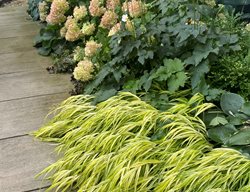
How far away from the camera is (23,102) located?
11.3 ft

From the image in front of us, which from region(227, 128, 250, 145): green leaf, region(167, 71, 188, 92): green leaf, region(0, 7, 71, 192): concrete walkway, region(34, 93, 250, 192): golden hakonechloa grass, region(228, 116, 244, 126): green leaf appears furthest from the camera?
region(167, 71, 188, 92): green leaf

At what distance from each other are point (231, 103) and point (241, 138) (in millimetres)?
369

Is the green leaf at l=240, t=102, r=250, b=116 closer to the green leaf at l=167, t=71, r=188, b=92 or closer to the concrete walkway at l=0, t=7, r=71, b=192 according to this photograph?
the green leaf at l=167, t=71, r=188, b=92

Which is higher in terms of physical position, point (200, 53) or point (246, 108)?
point (200, 53)

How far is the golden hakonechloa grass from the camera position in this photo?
2.12 meters

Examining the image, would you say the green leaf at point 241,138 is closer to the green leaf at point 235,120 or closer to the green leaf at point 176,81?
the green leaf at point 235,120

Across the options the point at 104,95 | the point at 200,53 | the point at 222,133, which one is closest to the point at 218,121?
the point at 222,133

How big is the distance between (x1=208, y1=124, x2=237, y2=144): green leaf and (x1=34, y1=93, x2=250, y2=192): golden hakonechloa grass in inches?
1.9

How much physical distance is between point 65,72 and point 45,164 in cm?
151

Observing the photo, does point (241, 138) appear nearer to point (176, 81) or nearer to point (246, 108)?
point (246, 108)

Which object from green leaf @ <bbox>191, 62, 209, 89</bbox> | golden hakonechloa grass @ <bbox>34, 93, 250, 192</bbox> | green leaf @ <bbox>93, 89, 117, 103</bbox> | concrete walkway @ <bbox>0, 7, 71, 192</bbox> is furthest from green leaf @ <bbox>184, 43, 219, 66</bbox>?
concrete walkway @ <bbox>0, 7, 71, 192</bbox>

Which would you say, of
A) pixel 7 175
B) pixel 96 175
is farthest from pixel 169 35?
pixel 7 175

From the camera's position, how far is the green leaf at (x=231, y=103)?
2604mm

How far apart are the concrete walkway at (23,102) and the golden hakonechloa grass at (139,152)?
0.12 m
